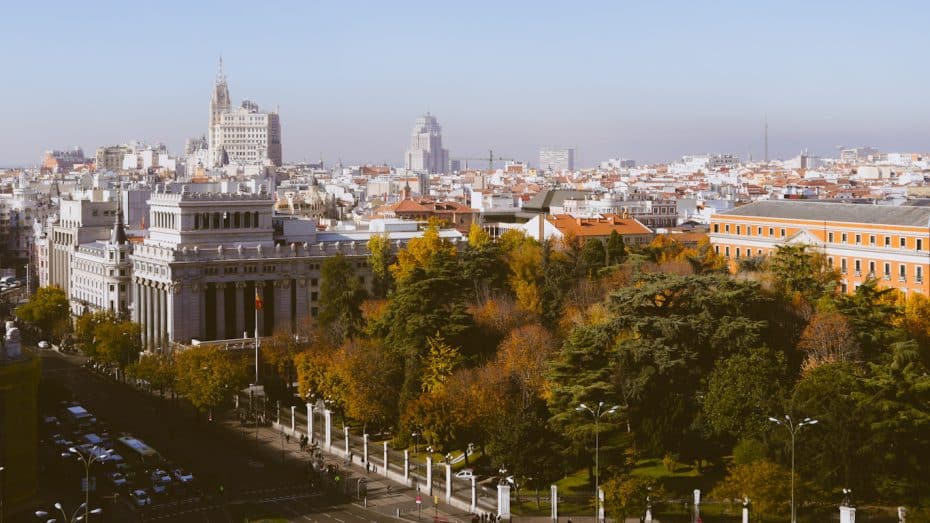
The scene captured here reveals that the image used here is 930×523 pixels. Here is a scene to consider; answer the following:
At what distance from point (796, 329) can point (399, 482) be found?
59.9 feet

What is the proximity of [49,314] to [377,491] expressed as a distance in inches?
1969

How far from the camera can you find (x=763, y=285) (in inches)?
2470

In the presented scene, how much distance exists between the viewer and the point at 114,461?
5469cm

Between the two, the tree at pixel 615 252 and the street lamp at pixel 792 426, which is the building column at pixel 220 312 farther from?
the street lamp at pixel 792 426

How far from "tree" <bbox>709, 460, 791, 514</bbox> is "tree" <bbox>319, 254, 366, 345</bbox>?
29.0 metres

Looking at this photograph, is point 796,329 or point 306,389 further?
point 306,389

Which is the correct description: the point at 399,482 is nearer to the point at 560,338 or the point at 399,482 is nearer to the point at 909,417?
the point at 560,338

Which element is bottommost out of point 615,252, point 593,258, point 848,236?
point 593,258

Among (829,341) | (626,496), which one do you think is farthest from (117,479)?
(829,341)

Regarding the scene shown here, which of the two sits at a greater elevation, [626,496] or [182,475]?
[626,496]

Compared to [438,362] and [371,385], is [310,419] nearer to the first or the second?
[371,385]

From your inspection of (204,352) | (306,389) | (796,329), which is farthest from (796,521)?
(204,352)

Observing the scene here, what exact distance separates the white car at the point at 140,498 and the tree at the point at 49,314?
4464 cm

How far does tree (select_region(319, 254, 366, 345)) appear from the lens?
69625 millimetres
